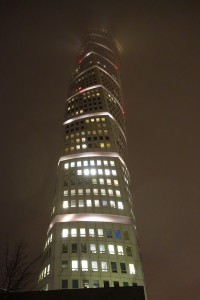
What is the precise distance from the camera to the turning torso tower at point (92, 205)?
181 feet

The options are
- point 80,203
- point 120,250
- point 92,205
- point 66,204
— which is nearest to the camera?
point 120,250

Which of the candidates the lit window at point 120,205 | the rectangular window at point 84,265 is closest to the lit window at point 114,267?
the rectangular window at point 84,265

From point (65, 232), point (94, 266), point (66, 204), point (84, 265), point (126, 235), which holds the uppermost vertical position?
point (66, 204)

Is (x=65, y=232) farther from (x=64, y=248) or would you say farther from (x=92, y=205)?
(x=92, y=205)

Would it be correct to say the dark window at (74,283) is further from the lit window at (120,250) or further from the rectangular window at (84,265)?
the lit window at (120,250)

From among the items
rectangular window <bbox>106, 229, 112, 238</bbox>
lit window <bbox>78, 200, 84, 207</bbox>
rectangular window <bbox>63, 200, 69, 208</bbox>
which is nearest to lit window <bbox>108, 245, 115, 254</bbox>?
rectangular window <bbox>106, 229, 112, 238</bbox>

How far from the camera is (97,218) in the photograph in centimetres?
6519

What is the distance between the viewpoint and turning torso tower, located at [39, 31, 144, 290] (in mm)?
55156

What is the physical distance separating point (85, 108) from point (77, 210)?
41.3 metres

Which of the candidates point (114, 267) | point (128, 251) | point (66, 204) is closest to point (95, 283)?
point (114, 267)

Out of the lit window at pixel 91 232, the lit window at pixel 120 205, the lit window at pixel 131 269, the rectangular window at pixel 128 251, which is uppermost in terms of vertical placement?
the lit window at pixel 120 205

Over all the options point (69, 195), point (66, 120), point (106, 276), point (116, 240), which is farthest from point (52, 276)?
point (66, 120)

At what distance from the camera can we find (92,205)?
2665 inches

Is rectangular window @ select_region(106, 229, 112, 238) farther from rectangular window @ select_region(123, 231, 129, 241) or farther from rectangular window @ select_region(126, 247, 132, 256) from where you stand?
rectangular window @ select_region(126, 247, 132, 256)
